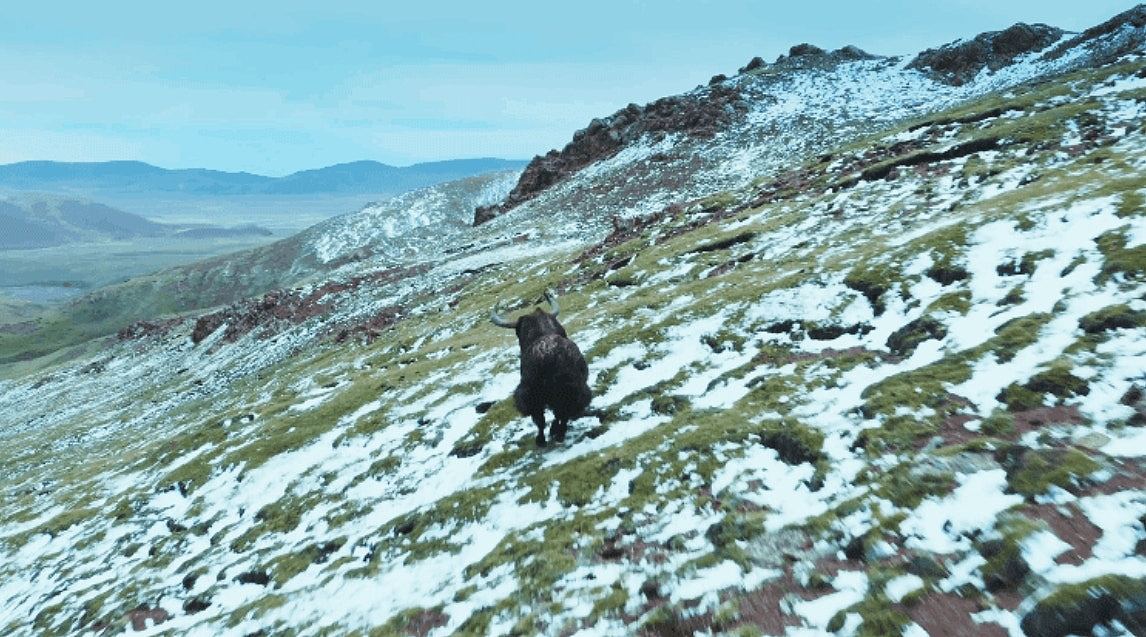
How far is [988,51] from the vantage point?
69.0 m

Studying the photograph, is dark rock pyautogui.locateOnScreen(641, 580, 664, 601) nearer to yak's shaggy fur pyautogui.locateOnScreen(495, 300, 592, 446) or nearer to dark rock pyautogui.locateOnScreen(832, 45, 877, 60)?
yak's shaggy fur pyautogui.locateOnScreen(495, 300, 592, 446)

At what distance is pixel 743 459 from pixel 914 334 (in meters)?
5.87

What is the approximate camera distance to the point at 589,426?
15086mm

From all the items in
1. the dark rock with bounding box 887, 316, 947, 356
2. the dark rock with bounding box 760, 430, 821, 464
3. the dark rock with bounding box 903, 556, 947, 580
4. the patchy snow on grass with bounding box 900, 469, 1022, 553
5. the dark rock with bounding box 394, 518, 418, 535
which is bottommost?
the dark rock with bounding box 394, 518, 418, 535

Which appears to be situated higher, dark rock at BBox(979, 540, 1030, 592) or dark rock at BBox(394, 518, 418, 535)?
dark rock at BBox(979, 540, 1030, 592)

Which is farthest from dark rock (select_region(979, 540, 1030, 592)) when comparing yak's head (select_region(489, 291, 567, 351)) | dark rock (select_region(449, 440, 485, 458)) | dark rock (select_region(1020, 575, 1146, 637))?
dark rock (select_region(449, 440, 485, 458))

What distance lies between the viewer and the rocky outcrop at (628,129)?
7412 centimetres

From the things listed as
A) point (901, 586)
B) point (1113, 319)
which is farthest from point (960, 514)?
point (1113, 319)

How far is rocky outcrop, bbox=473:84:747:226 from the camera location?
74.1 metres

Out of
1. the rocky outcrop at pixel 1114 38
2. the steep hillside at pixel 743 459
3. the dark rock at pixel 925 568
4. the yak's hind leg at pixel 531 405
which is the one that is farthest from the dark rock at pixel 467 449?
the rocky outcrop at pixel 1114 38

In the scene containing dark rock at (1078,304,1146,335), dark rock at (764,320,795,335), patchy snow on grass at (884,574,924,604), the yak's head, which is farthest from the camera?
dark rock at (764,320,795,335)

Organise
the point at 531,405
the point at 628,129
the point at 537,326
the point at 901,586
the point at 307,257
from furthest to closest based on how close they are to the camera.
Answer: the point at 307,257, the point at 628,129, the point at 537,326, the point at 531,405, the point at 901,586

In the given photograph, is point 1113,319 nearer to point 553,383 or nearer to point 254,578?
point 553,383

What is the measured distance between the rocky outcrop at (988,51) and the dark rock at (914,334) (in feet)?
215
